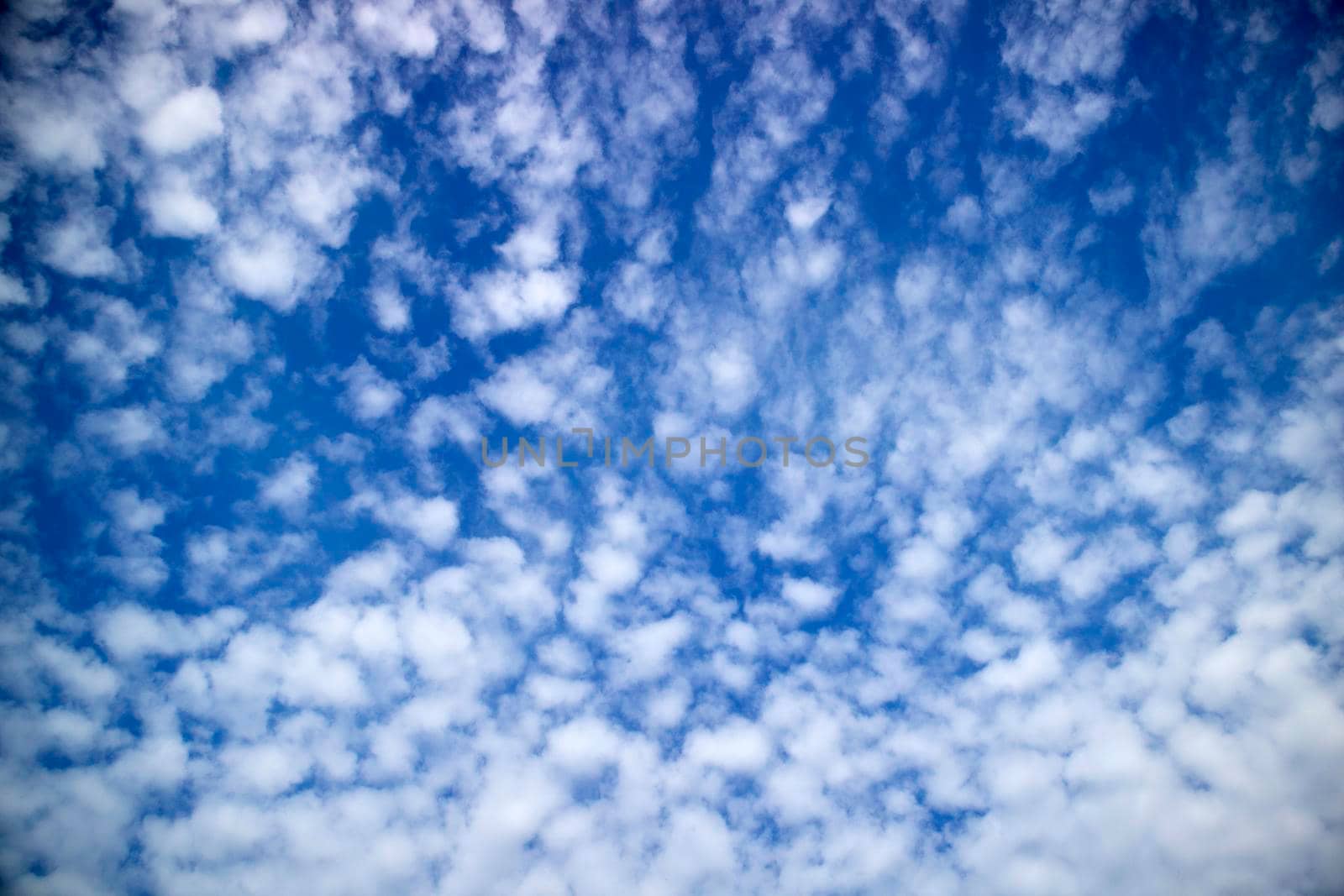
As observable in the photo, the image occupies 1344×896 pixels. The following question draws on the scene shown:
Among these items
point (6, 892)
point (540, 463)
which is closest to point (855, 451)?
point (540, 463)

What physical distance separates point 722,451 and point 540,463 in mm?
4590

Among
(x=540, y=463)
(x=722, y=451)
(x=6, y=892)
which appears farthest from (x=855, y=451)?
(x=6, y=892)

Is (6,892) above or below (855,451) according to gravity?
below

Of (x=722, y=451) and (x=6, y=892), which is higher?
(x=722, y=451)

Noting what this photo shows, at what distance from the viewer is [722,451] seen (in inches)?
803

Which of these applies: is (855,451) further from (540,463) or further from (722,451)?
(540,463)

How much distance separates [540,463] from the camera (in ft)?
66.9

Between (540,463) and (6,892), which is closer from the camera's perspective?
(540,463)

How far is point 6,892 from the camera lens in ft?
84.2

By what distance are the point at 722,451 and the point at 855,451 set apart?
3.38m

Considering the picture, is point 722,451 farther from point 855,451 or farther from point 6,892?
point 6,892

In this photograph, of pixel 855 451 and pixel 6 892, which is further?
pixel 6 892

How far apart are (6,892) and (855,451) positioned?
29.8 metres
